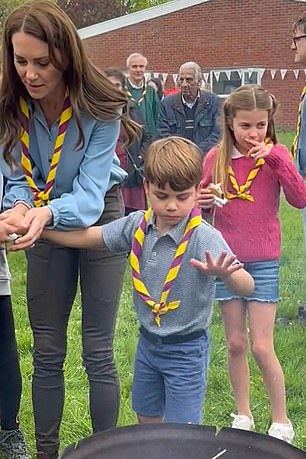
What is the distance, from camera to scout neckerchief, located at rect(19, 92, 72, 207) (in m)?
2.36

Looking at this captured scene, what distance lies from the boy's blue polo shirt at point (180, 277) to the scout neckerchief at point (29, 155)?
10.2 inches

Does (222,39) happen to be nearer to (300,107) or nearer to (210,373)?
(300,107)

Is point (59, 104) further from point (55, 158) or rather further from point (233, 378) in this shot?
point (233, 378)

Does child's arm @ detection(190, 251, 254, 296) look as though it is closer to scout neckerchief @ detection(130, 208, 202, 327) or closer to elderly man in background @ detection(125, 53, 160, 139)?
scout neckerchief @ detection(130, 208, 202, 327)

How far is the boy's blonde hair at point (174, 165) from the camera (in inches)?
86.2

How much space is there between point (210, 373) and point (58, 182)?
1693mm

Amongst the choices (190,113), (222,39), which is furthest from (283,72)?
(190,113)

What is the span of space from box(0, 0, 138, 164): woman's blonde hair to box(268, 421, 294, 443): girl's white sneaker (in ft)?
4.69

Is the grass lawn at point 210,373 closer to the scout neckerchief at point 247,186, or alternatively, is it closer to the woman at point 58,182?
the woman at point 58,182

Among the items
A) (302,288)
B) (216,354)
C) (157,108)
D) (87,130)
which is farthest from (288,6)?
(87,130)

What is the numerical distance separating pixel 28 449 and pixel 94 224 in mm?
1034

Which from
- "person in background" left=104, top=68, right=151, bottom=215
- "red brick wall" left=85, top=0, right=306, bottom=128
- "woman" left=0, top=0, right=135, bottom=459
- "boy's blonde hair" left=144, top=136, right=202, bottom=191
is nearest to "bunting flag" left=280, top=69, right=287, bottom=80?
"red brick wall" left=85, top=0, right=306, bottom=128

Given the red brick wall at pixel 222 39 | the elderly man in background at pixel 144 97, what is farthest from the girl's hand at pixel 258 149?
the red brick wall at pixel 222 39

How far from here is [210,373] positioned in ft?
12.2
